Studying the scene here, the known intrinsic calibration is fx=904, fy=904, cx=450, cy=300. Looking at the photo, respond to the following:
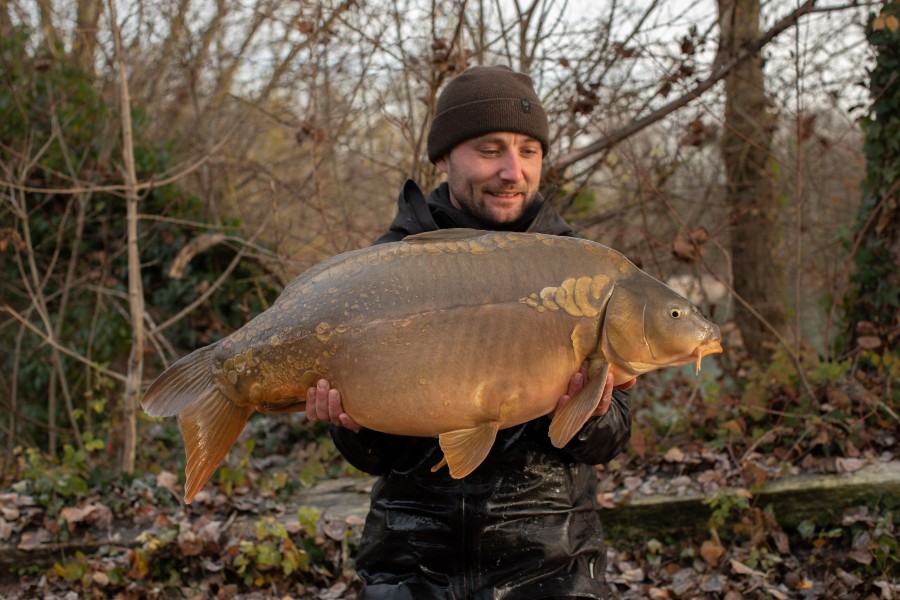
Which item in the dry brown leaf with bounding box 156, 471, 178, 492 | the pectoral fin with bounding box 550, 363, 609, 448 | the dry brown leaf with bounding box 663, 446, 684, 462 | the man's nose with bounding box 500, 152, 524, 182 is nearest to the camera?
the pectoral fin with bounding box 550, 363, 609, 448

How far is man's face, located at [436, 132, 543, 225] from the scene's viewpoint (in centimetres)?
294

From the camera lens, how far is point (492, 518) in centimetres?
258

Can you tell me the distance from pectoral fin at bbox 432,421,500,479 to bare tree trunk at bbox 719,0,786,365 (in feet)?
16.4

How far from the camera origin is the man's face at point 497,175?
2.94m

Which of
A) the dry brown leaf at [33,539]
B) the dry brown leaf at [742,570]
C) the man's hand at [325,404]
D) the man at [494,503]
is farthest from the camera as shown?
the dry brown leaf at [33,539]

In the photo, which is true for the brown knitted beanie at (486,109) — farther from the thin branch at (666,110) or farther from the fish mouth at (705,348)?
the thin branch at (666,110)

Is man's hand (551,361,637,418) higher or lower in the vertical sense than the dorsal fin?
lower

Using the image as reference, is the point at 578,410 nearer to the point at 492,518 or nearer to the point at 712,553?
the point at 492,518

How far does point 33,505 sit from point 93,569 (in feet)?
2.34

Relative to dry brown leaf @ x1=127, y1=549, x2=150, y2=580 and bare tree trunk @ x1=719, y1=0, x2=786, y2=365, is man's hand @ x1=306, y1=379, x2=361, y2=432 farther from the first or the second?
bare tree trunk @ x1=719, y1=0, x2=786, y2=365

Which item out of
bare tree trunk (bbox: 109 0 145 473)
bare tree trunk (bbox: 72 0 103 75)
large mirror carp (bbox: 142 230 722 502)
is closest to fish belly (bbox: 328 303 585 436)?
large mirror carp (bbox: 142 230 722 502)

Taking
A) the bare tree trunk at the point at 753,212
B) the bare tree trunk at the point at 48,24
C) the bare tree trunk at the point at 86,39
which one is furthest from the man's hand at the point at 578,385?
the bare tree trunk at the point at 48,24

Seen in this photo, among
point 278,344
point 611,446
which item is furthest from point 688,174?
point 278,344

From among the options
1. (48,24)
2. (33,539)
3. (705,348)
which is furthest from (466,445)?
(48,24)
